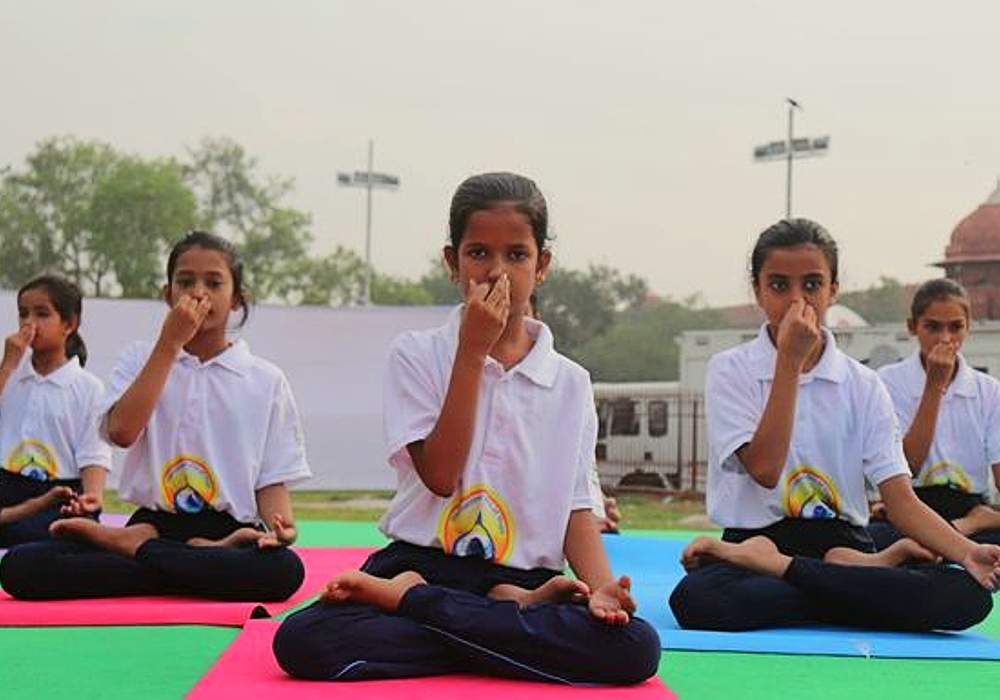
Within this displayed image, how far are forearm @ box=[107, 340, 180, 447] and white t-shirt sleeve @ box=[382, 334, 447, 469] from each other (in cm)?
116

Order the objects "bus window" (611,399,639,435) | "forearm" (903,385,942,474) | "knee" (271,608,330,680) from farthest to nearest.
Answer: "bus window" (611,399,639,435) < "forearm" (903,385,942,474) < "knee" (271,608,330,680)

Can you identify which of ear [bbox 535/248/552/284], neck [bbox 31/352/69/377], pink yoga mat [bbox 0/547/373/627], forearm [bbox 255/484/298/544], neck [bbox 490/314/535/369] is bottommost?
pink yoga mat [bbox 0/547/373/627]

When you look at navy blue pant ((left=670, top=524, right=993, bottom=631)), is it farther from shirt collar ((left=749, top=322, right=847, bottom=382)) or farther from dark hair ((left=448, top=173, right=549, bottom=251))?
dark hair ((left=448, top=173, right=549, bottom=251))

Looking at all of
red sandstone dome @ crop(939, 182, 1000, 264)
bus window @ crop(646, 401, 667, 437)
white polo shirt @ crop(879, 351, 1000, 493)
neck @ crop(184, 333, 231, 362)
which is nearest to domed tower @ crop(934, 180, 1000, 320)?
red sandstone dome @ crop(939, 182, 1000, 264)

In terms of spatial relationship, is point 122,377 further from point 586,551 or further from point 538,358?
point 586,551

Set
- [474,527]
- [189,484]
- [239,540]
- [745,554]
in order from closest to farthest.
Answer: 1. [474,527]
2. [745,554]
3. [239,540]
4. [189,484]

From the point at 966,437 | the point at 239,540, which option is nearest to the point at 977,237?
the point at 966,437

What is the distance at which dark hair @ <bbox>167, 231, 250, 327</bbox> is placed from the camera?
4.49 meters

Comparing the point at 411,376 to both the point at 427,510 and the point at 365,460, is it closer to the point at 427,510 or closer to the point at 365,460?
the point at 427,510

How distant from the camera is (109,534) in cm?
442

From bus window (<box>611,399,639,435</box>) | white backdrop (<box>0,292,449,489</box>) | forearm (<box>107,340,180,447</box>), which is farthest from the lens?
bus window (<box>611,399,639,435</box>)

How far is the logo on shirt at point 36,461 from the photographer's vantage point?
577 centimetres

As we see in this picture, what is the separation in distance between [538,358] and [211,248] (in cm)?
161

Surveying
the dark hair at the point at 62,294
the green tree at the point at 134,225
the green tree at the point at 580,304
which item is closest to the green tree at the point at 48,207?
the green tree at the point at 134,225
